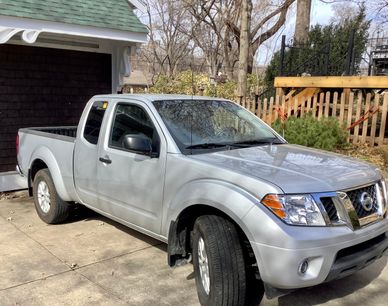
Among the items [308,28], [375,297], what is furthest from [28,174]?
[308,28]

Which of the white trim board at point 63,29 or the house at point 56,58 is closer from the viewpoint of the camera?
the white trim board at point 63,29

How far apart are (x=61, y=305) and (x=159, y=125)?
184cm

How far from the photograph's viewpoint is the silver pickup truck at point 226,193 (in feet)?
10.2

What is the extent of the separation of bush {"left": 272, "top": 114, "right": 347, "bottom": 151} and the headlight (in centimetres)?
547

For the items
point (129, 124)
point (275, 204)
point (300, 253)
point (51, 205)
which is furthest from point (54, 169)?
point (300, 253)

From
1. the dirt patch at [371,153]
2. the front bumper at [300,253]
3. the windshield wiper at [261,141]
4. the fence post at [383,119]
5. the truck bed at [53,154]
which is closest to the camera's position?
the front bumper at [300,253]

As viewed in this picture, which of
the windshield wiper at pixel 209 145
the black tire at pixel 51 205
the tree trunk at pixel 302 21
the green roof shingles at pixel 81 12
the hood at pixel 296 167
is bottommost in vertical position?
the black tire at pixel 51 205

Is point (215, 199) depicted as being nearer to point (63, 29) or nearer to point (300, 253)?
point (300, 253)

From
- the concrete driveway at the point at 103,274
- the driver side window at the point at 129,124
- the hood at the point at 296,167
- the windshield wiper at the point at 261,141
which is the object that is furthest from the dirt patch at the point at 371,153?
the driver side window at the point at 129,124

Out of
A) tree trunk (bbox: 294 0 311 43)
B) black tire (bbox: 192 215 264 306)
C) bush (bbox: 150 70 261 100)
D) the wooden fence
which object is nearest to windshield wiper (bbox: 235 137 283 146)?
black tire (bbox: 192 215 264 306)

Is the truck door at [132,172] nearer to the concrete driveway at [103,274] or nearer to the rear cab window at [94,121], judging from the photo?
the rear cab window at [94,121]

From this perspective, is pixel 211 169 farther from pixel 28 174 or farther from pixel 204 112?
pixel 28 174

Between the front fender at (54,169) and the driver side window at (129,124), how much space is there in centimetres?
123

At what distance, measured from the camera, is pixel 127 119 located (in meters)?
4.76
